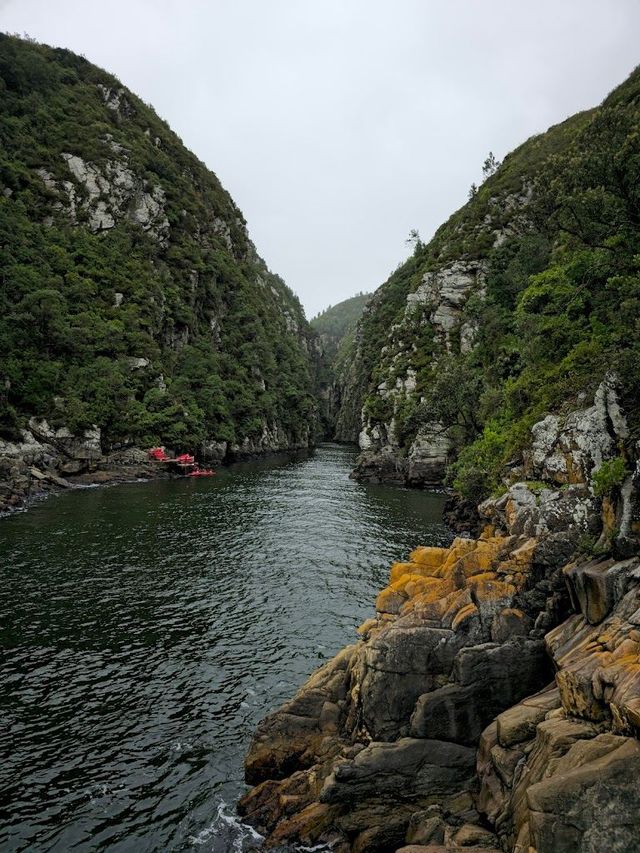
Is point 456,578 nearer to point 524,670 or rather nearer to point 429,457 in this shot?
point 524,670

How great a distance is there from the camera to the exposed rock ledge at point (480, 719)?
29.7 feet

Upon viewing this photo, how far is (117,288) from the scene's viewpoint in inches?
3469

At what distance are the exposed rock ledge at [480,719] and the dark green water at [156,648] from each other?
223 centimetres

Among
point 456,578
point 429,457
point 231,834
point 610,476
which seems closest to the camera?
point 231,834

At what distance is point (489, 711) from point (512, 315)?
58461 mm

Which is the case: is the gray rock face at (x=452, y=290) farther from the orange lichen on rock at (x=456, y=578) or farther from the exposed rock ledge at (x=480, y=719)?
the exposed rock ledge at (x=480, y=719)

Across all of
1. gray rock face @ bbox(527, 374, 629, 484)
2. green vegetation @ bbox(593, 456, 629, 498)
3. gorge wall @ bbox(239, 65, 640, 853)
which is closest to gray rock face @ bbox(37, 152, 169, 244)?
gorge wall @ bbox(239, 65, 640, 853)

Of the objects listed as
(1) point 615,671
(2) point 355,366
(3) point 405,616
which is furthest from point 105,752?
(2) point 355,366

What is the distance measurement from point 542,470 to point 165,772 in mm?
20692

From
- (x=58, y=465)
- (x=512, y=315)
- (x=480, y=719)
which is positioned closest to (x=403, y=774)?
(x=480, y=719)

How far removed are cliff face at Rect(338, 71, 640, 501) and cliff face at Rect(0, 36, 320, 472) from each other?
3150cm

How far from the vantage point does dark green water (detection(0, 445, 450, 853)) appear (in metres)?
13.4

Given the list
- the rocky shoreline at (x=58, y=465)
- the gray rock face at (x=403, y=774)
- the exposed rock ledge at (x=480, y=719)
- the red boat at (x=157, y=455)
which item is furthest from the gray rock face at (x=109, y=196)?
the gray rock face at (x=403, y=774)

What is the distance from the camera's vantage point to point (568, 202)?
28.0m
